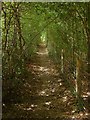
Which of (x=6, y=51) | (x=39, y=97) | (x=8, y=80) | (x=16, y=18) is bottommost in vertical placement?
(x=39, y=97)

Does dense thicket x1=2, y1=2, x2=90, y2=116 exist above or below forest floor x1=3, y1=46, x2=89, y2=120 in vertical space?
above

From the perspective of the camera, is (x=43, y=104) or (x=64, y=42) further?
(x=64, y=42)

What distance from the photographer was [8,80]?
25.3 ft

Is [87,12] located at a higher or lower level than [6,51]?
higher

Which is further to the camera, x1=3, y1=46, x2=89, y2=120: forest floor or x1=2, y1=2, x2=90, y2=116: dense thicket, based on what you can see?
x1=2, y1=2, x2=90, y2=116: dense thicket

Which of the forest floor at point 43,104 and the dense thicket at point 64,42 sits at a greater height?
the dense thicket at point 64,42

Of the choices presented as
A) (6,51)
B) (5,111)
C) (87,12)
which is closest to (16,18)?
(6,51)

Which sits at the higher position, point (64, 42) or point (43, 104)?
point (64, 42)

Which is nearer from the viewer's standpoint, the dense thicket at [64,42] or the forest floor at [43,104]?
the forest floor at [43,104]

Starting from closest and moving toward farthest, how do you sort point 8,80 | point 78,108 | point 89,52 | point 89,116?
point 89,116, point 78,108, point 8,80, point 89,52

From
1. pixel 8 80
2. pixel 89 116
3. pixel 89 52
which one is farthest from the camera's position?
pixel 89 52

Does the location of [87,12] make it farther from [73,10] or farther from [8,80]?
[8,80]

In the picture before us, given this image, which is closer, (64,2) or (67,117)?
(67,117)

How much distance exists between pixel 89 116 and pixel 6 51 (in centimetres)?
336
